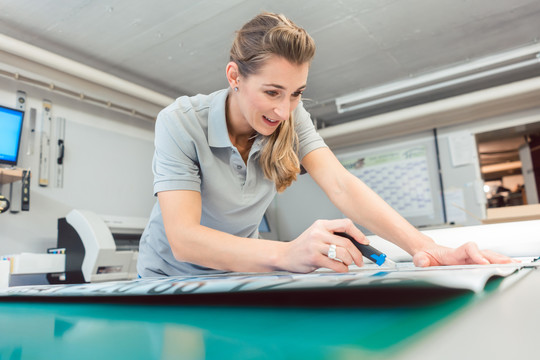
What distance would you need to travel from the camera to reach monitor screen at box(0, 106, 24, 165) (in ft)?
9.69

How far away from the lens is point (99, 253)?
2.71m

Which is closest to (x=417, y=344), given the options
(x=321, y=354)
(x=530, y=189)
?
(x=321, y=354)

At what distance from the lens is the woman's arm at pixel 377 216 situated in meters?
0.72

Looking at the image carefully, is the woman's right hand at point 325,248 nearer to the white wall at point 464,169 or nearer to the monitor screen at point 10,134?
the monitor screen at point 10,134

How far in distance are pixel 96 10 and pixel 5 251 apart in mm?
1940

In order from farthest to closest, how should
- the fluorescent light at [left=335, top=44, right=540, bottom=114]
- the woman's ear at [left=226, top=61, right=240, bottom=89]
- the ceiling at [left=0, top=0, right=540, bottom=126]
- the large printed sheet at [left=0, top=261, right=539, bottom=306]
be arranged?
the fluorescent light at [left=335, top=44, right=540, bottom=114]
the ceiling at [left=0, top=0, right=540, bottom=126]
the woman's ear at [left=226, top=61, right=240, bottom=89]
the large printed sheet at [left=0, top=261, right=539, bottom=306]

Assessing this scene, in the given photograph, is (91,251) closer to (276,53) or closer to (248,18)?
(248,18)

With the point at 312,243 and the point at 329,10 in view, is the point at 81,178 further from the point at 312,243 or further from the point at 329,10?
the point at 312,243

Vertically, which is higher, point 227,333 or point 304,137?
point 304,137

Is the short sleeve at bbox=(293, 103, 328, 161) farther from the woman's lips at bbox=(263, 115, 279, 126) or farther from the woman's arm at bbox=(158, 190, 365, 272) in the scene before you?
the woman's arm at bbox=(158, 190, 365, 272)

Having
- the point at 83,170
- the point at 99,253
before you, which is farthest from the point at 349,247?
the point at 83,170

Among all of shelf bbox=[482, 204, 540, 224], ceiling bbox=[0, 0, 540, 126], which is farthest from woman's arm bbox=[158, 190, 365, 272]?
ceiling bbox=[0, 0, 540, 126]

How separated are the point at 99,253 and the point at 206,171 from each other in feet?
6.52

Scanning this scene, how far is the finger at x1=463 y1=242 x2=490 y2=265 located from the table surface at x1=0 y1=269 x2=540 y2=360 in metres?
0.34
